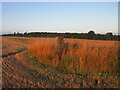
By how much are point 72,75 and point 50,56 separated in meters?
1.86

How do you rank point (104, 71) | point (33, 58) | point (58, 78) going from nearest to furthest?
point (58, 78)
point (104, 71)
point (33, 58)

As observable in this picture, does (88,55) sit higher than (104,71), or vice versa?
(88,55)

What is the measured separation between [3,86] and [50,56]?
290 cm

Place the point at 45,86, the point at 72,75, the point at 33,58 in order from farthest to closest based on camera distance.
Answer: the point at 33,58, the point at 72,75, the point at 45,86

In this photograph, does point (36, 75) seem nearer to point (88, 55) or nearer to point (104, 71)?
point (88, 55)

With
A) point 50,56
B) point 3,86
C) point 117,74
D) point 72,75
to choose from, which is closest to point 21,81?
point 3,86

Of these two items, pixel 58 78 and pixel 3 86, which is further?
pixel 58 78

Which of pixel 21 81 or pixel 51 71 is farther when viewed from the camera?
pixel 51 71

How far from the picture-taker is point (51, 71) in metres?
5.44

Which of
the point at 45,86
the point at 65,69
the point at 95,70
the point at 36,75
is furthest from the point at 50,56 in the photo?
the point at 45,86

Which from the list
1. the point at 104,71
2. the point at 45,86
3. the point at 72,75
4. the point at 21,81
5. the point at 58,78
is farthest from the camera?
the point at 104,71

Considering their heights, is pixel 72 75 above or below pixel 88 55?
below

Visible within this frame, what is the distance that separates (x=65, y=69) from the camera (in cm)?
569

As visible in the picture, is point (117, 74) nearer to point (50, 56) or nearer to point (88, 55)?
point (88, 55)
